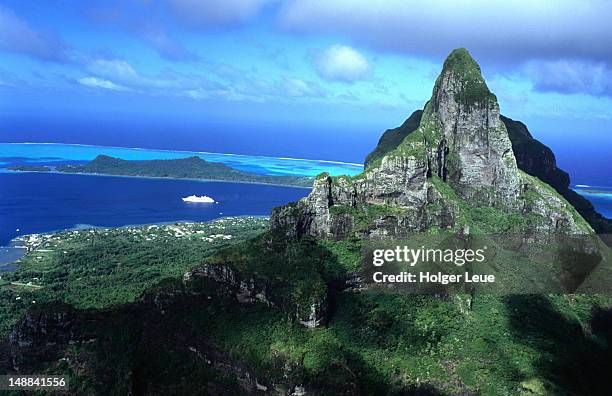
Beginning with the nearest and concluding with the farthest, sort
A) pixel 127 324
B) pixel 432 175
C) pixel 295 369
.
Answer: pixel 295 369
pixel 127 324
pixel 432 175

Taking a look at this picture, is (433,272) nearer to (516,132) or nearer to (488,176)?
(488,176)

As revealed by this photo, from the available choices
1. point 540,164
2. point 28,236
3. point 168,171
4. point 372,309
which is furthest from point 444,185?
point 168,171

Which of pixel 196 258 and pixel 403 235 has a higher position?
pixel 403 235

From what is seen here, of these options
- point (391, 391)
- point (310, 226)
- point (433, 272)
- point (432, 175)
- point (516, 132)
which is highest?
point (516, 132)

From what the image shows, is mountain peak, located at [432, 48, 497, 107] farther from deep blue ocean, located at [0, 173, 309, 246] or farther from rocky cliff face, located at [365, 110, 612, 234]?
deep blue ocean, located at [0, 173, 309, 246]

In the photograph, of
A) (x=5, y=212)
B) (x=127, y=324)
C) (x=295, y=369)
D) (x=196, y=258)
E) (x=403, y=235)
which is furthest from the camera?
(x=5, y=212)

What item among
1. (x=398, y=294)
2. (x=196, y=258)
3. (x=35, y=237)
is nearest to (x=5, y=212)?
(x=35, y=237)

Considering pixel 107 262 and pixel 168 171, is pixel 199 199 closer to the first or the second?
pixel 168 171

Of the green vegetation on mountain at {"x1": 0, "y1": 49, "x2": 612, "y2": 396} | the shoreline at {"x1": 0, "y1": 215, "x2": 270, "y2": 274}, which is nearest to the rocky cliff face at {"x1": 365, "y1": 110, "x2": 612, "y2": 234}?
the green vegetation on mountain at {"x1": 0, "y1": 49, "x2": 612, "y2": 396}
